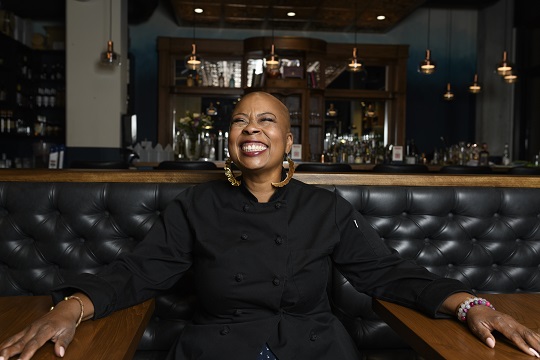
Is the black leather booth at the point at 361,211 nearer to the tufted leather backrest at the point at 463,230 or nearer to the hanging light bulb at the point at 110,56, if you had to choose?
the tufted leather backrest at the point at 463,230

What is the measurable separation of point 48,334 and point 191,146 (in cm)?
589

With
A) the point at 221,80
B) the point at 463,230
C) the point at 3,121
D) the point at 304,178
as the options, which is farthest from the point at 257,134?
the point at 221,80

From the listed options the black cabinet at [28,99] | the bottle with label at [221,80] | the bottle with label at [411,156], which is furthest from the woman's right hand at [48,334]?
the bottle with label at [221,80]

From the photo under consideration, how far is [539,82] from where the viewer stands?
8766 millimetres

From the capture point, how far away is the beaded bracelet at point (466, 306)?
1282 mm

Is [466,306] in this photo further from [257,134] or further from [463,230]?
[463,230]

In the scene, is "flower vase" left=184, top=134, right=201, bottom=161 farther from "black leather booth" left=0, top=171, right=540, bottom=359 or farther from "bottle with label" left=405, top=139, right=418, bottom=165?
"black leather booth" left=0, top=171, right=540, bottom=359

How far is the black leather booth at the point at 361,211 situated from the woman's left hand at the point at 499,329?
834 mm

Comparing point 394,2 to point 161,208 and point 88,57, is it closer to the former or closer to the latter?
point 88,57

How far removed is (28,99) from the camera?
25.9 ft

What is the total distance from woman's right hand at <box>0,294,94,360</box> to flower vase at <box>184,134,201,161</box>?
566cm

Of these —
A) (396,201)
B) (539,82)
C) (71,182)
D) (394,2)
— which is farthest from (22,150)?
(539,82)

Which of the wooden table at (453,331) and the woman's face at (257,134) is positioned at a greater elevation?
the woman's face at (257,134)

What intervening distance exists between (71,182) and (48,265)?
32 centimetres
